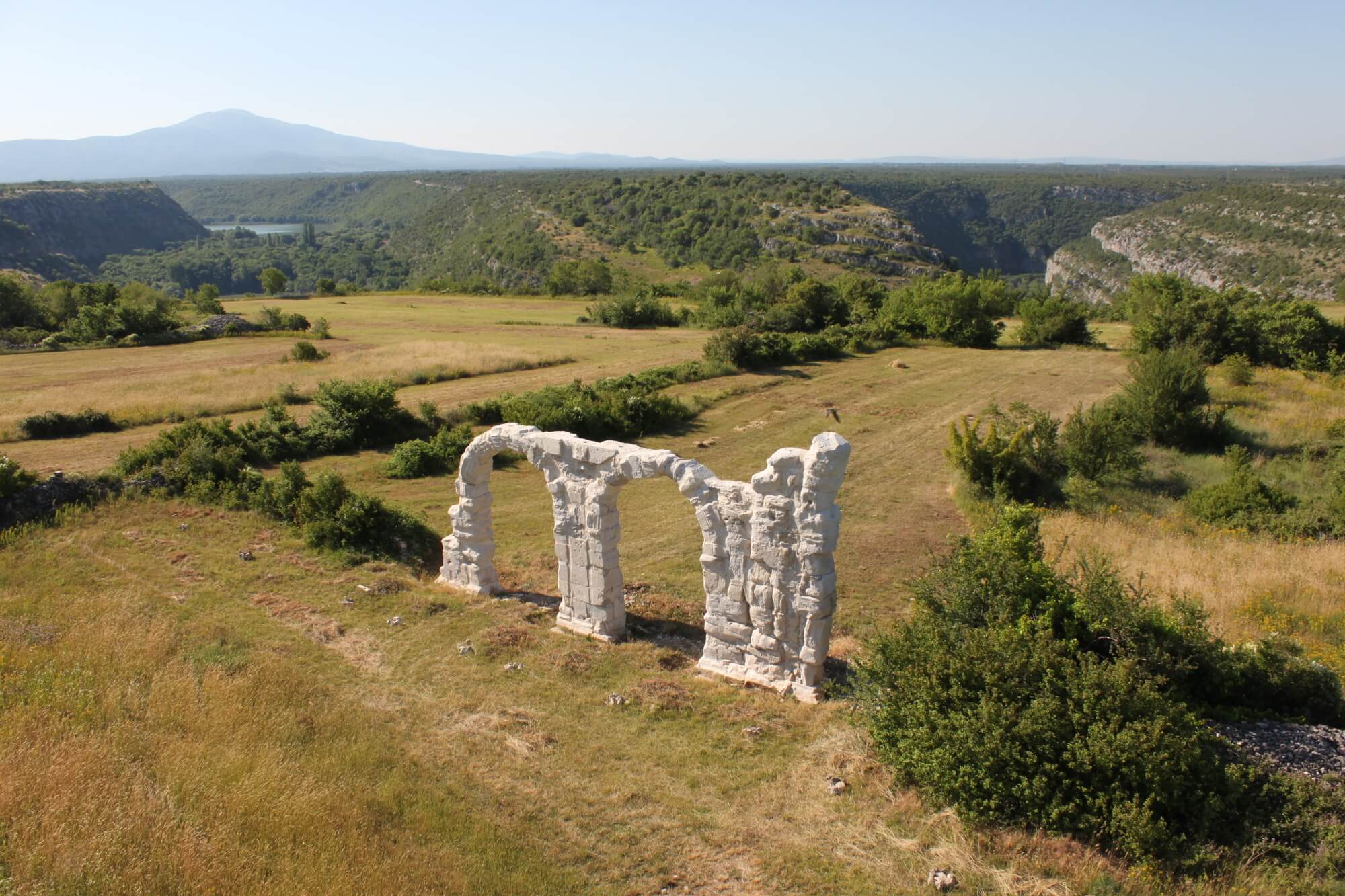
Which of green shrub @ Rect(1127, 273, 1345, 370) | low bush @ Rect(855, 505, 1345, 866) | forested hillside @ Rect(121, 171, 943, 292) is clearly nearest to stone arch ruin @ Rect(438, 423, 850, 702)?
low bush @ Rect(855, 505, 1345, 866)

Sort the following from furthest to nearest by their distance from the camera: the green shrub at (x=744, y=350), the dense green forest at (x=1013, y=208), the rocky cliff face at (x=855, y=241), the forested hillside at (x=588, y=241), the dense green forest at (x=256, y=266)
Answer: the dense green forest at (x=1013, y=208) < the dense green forest at (x=256, y=266) < the forested hillside at (x=588, y=241) < the rocky cliff face at (x=855, y=241) < the green shrub at (x=744, y=350)

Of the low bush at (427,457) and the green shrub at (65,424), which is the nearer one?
the low bush at (427,457)

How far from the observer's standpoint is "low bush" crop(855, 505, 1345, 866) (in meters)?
7.18

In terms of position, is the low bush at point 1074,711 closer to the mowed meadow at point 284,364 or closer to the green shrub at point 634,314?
the mowed meadow at point 284,364

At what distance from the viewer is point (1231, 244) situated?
78.1 meters

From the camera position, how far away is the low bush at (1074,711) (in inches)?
283

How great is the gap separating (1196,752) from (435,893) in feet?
22.5

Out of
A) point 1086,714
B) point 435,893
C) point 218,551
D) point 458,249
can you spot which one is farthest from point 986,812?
point 458,249

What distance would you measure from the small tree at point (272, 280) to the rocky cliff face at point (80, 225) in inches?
1735

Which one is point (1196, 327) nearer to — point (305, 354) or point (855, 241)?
point (305, 354)

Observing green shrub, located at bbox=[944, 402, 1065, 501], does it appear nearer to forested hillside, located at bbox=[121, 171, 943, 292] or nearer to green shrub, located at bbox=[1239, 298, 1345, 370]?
green shrub, located at bbox=[1239, 298, 1345, 370]

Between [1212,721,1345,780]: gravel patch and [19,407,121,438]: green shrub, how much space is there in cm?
2954

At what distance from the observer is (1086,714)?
7.60 metres

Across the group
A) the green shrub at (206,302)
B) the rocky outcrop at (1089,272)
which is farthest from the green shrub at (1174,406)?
the rocky outcrop at (1089,272)
